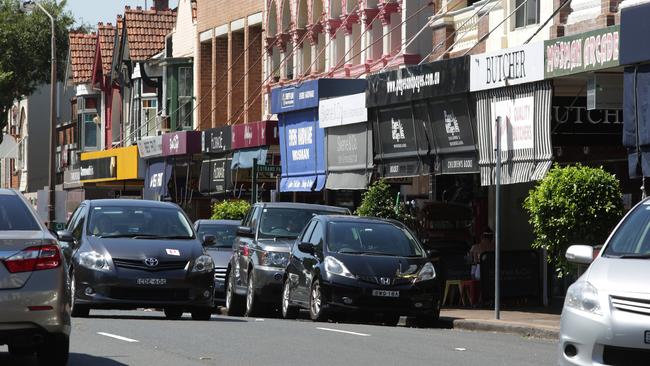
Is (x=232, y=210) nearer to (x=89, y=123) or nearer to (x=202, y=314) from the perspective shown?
(x=202, y=314)

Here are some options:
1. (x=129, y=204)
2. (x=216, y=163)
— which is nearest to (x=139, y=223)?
(x=129, y=204)

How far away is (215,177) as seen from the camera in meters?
43.8

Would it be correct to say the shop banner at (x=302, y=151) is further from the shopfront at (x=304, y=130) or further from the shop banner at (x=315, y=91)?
the shop banner at (x=315, y=91)

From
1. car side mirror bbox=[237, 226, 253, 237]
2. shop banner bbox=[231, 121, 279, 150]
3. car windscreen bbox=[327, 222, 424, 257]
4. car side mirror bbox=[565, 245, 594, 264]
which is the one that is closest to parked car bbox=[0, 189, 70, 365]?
car side mirror bbox=[565, 245, 594, 264]

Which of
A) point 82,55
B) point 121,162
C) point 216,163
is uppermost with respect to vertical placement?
point 82,55

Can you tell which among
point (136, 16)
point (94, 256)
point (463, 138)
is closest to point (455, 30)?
point (463, 138)

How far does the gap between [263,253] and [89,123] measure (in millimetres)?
46696

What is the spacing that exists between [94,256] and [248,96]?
29884 mm

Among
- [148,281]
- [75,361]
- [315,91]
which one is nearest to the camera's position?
[75,361]

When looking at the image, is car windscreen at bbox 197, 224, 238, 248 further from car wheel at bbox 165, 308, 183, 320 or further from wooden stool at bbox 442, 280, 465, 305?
car wheel at bbox 165, 308, 183, 320

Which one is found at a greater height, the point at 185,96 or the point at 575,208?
the point at 185,96

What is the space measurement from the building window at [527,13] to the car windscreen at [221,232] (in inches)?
264

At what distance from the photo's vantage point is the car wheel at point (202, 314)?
2116 cm

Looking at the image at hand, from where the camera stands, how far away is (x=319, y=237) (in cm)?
2278
